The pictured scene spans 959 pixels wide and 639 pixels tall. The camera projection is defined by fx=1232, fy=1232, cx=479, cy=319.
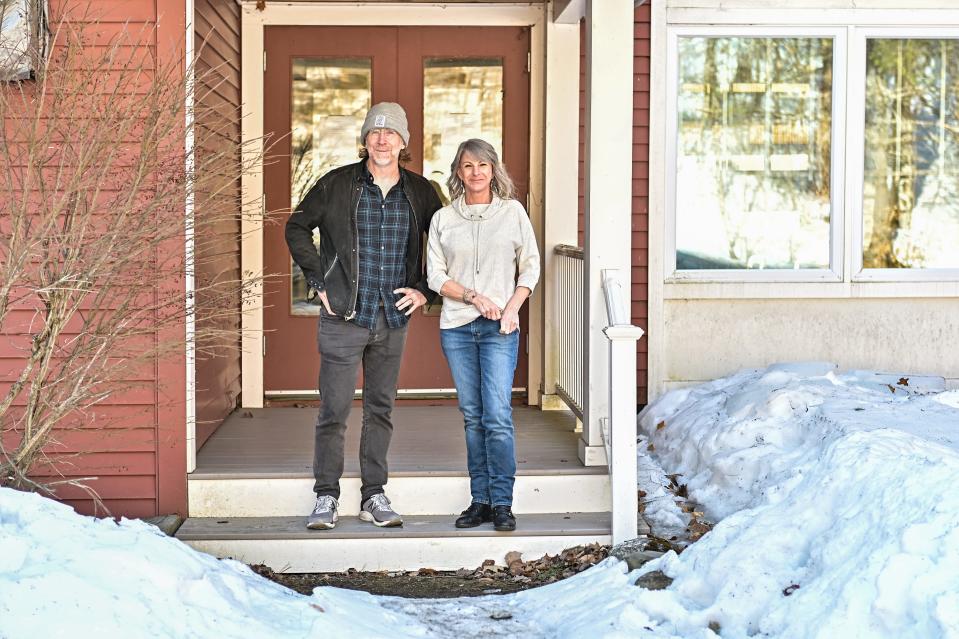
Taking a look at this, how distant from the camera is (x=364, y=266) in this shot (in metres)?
5.41

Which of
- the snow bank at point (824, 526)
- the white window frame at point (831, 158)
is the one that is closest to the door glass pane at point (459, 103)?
the white window frame at point (831, 158)

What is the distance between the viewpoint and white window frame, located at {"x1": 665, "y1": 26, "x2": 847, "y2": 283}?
799cm

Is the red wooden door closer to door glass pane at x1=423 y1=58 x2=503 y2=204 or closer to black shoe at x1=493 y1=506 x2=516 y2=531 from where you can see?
door glass pane at x1=423 y1=58 x2=503 y2=204

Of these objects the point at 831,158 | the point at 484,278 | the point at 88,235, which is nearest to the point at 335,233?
the point at 484,278

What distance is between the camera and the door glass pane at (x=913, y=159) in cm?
818

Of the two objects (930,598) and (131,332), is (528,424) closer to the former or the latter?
(131,332)

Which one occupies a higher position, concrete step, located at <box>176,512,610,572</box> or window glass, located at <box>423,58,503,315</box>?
window glass, located at <box>423,58,503,315</box>

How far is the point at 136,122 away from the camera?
5520 millimetres

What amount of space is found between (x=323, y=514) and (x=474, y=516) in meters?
0.69

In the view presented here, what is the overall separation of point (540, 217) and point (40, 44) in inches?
133

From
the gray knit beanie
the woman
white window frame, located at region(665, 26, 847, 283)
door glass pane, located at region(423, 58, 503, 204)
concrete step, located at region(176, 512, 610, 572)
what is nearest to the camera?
the gray knit beanie

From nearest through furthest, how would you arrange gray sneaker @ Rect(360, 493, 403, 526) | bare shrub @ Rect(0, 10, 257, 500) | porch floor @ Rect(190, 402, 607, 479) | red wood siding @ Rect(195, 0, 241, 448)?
bare shrub @ Rect(0, 10, 257, 500) < gray sneaker @ Rect(360, 493, 403, 526) < porch floor @ Rect(190, 402, 607, 479) < red wood siding @ Rect(195, 0, 241, 448)

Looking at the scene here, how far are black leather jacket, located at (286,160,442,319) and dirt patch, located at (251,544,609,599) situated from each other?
1.17 m

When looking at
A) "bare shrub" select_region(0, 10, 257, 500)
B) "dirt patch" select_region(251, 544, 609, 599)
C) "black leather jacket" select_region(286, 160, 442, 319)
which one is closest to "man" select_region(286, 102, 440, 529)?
"black leather jacket" select_region(286, 160, 442, 319)
